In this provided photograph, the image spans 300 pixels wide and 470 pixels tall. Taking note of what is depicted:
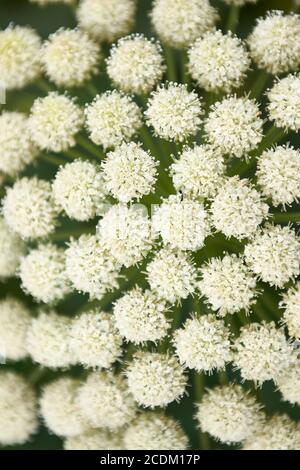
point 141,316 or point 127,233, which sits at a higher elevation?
point 127,233

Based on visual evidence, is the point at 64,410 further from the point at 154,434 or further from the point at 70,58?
the point at 70,58

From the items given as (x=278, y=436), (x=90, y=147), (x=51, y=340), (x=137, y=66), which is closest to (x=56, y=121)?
(x=90, y=147)

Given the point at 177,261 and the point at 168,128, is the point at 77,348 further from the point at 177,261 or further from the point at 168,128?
the point at 168,128

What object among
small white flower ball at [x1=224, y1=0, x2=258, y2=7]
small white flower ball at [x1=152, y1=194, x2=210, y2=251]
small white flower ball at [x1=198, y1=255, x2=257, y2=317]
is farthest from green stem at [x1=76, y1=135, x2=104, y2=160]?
small white flower ball at [x1=224, y1=0, x2=258, y2=7]

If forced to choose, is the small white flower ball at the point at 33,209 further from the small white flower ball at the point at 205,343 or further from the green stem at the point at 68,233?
the small white flower ball at the point at 205,343

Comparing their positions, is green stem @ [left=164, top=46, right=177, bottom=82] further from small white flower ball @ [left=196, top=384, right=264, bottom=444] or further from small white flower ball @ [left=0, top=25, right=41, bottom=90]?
small white flower ball @ [left=196, top=384, right=264, bottom=444]

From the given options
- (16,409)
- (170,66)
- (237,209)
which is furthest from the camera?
(16,409)

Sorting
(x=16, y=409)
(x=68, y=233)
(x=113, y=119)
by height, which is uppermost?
(x=113, y=119)

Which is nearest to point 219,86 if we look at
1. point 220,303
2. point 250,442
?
point 220,303
